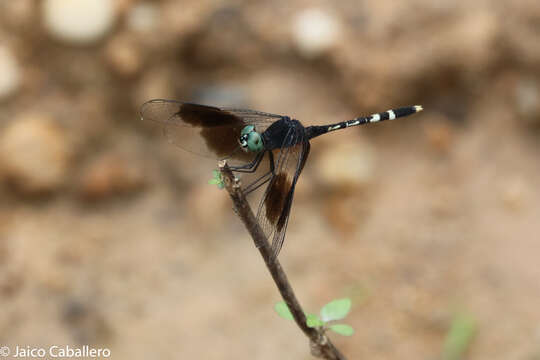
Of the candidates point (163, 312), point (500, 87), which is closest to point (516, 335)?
point (500, 87)

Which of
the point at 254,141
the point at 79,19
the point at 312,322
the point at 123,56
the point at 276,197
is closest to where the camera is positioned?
the point at 312,322

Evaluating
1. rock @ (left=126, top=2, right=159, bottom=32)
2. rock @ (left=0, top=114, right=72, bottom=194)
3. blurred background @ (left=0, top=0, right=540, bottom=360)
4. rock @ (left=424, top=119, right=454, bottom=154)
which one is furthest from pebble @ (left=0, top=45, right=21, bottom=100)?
rock @ (left=424, top=119, right=454, bottom=154)

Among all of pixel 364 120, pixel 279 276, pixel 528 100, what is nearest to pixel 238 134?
pixel 364 120

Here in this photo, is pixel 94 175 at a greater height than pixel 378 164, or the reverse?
pixel 94 175

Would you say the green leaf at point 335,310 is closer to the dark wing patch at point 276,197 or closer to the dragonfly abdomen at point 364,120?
the dark wing patch at point 276,197

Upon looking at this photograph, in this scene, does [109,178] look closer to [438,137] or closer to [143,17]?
[143,17]

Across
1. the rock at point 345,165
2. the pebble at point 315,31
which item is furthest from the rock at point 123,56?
the rock at point 345,165

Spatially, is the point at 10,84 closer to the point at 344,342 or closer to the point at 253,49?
the point at 253,49
